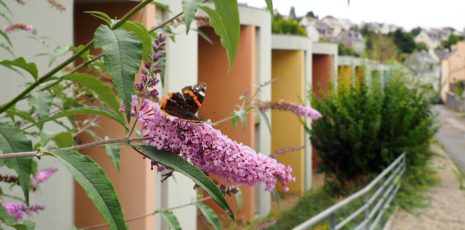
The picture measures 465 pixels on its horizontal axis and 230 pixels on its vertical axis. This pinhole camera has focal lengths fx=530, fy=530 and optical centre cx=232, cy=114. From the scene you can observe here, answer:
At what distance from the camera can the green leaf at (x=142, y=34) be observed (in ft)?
2.66

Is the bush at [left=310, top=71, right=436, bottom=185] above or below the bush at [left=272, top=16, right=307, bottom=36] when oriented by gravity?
below

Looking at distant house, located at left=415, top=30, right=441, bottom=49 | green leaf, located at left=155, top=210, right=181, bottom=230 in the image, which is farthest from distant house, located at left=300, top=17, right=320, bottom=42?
distant house, located at left=415, top=30, right=441, bottom=49

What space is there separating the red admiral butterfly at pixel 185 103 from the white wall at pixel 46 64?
1904mm

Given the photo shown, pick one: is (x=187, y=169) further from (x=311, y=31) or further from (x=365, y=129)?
(x=311, y=31)

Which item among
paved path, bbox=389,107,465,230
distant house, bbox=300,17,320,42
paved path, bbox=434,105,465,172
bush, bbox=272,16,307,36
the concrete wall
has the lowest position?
paved path, bbox=389,107,465,230

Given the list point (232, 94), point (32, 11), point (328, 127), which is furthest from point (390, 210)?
point (32, 11)

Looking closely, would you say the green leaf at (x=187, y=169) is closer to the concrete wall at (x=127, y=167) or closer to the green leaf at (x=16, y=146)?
the green leaf at (x=16, y=146)

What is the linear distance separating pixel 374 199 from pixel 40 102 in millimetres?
5667

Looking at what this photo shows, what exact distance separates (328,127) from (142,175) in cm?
517

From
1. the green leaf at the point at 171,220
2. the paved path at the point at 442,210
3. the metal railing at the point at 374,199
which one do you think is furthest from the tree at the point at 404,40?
the green leaf at the point at 171,220

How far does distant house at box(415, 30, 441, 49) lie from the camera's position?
7180 centimetres

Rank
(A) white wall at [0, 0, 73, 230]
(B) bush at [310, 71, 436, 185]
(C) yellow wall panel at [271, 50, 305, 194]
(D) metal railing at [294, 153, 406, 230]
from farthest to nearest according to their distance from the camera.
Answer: (C) yellow wall panel at [271, 50, 305, 194]
(B) bush at [310, 71, 436, 185]
(D) metal railing at [294, 153, 406, 230]
(A) white wall at [0, 0, 73, 230]

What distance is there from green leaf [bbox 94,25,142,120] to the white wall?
198cm

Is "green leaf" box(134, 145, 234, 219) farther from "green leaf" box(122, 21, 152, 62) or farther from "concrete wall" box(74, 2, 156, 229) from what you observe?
"concrete wall" box(74, 2, 156, 229)
